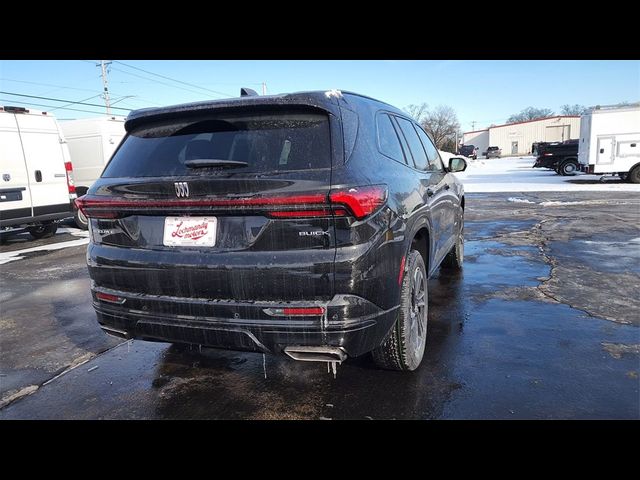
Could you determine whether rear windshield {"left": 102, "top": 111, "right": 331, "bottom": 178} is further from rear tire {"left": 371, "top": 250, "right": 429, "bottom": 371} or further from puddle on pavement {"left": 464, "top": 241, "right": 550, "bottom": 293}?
puddle on pavement {"left": 464, "top": 241, "right": 550, "bottom": 293}

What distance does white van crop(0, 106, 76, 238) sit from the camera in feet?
28.7

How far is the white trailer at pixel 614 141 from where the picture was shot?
58.8 ft

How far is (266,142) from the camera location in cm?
246

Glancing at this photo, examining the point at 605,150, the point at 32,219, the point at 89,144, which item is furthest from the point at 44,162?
the point at 605,150

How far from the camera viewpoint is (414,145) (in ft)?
12.8

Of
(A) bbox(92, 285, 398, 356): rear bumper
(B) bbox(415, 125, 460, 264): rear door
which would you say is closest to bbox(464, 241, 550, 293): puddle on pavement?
(B) bbox(415, 125, 460, 264): rear door

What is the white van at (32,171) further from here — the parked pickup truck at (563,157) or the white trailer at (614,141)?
the parked pickup truck at (563,157)

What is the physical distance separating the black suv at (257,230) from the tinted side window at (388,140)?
103 millimetres

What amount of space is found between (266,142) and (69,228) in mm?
11879

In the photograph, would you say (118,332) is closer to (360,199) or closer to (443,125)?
(360,199)

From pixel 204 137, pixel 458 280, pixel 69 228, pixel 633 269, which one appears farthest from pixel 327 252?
pixel 69 228

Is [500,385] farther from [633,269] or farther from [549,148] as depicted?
[549,148]

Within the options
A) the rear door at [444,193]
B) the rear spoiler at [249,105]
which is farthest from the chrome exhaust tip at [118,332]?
the rear door at [444,193]

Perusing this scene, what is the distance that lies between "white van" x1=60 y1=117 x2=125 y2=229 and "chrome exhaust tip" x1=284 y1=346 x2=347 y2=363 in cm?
1149
